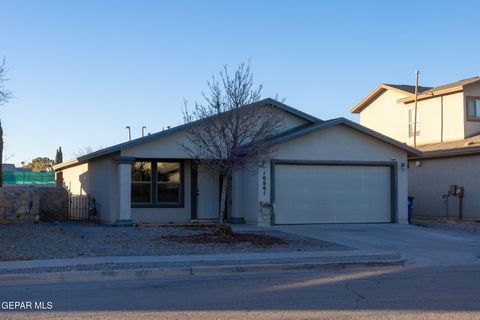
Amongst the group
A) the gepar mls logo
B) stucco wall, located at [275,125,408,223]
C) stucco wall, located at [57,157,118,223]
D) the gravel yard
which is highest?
stucco wall, located at [275,125,408,223]

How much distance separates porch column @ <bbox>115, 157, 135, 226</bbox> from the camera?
2175 cm

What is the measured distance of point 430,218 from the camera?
28.2 meters

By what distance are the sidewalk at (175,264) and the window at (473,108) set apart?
18599 mm

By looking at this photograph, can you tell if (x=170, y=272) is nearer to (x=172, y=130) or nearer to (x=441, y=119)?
(x=172, y=130)

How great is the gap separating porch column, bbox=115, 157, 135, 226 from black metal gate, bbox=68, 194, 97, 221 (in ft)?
11.8

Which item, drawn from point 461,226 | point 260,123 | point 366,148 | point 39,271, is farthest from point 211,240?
point 461,226

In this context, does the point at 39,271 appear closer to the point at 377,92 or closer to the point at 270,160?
the point at 270,160

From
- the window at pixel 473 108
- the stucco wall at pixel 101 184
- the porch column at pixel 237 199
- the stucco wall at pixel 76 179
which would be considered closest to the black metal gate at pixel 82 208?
the stucco wall at pixel 101 184

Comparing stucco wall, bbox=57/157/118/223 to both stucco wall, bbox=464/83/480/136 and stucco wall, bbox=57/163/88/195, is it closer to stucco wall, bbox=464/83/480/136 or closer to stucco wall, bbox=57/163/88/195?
stucco wall, bbox=57/163/88/195

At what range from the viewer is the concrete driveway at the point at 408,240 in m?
14.8

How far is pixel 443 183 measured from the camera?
28.1 metres

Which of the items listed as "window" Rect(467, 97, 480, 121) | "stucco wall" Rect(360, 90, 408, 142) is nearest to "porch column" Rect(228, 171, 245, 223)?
"window" Rect(467, 97, 480, 121)

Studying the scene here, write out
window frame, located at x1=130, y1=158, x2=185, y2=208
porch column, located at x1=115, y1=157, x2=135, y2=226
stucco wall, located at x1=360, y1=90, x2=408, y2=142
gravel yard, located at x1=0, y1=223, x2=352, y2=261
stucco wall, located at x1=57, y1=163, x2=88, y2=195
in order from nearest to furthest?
1. gravel yard, located at x1=0, y1=223, x2=352, y2=261
2. porch column, located at x1=115, y1=157, x2=135, y2=226
3. window frame, located at x1=130, y1=158, x2=185, y2=208
4. stucco wall, located at x1=57, y1=163, x2=88, y2=195
5. stucco wall, located at x1=360, y1=90, x2=408, y2=142

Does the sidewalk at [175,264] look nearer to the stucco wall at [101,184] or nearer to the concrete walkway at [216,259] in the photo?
the concrete walkway at [216,259]
